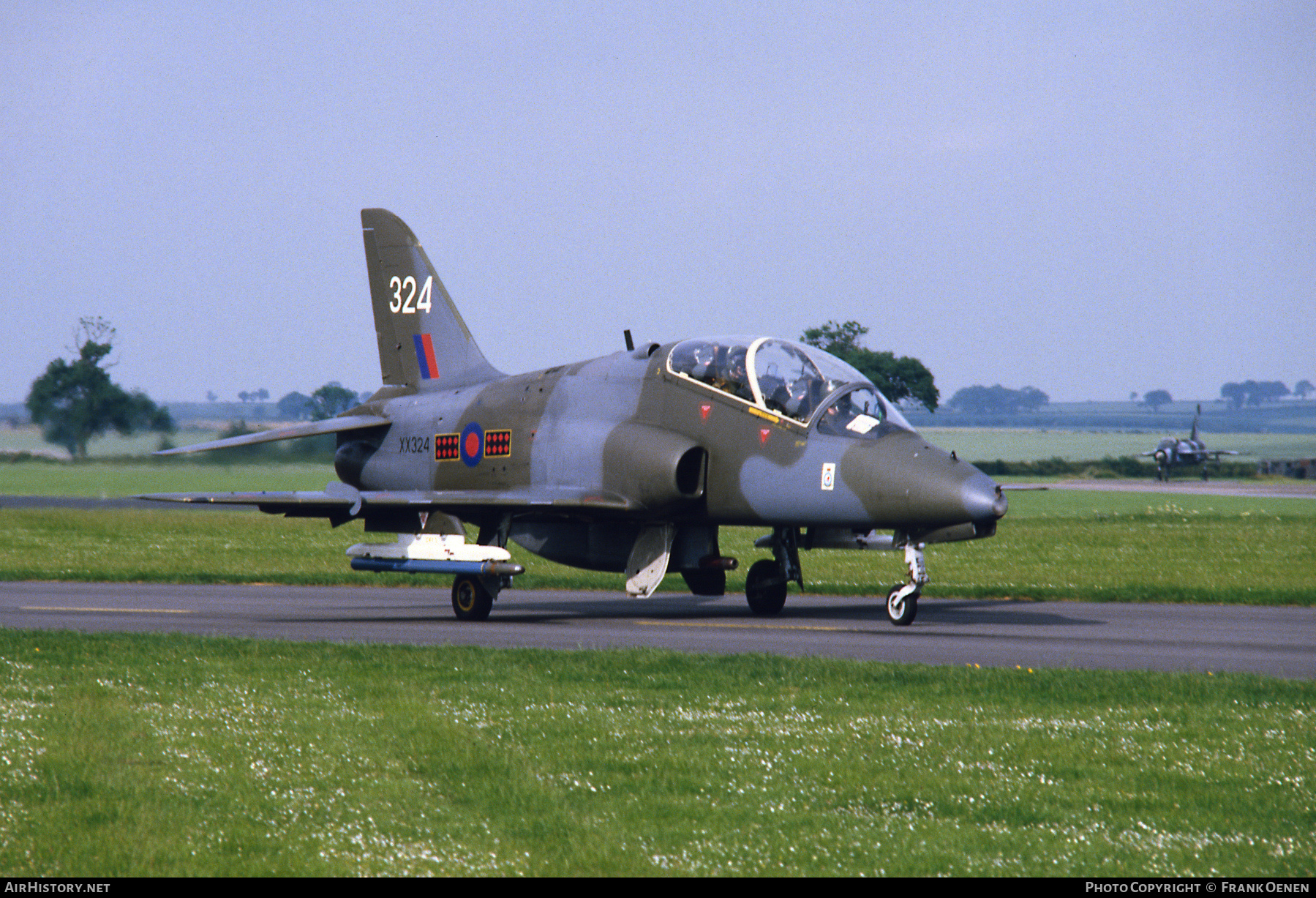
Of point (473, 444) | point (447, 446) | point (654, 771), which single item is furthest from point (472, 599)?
point (654, 771)

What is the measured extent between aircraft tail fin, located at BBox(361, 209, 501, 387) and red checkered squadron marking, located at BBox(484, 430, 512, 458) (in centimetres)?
267

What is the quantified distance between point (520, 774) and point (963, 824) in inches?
97.4

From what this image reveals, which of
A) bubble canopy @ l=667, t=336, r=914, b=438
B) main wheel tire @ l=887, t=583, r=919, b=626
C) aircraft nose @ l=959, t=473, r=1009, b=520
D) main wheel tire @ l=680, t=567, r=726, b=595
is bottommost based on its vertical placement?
main wheel tire @ l=680, t=567, r=726, b=595

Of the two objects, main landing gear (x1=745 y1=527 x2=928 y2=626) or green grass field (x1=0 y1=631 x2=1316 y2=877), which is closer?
green grass field (x1=0 y1=631 x2=1316 y2=877)

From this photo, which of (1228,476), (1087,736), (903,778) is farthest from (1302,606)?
(1228,476)

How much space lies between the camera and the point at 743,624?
16969mm

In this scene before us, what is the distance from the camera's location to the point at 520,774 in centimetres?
757

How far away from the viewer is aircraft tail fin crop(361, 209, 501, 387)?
22.8 meters

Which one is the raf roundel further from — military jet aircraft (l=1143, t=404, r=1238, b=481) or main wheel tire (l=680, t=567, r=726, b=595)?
military jet aircraft (l=1143, t=404, r=1238, b=481)

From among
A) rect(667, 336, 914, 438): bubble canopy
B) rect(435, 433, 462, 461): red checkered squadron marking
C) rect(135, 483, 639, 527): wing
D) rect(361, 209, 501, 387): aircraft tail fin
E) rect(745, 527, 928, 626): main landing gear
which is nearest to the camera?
rect(667, 336, 914, 438): bubble canopy

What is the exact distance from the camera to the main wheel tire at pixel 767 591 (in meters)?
18.5

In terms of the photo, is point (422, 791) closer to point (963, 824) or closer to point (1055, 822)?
point (963, 824)

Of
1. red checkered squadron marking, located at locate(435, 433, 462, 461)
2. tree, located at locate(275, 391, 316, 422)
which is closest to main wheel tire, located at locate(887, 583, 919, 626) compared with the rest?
red checkered squadron marking, located at locate(435, 433, 462, 461)

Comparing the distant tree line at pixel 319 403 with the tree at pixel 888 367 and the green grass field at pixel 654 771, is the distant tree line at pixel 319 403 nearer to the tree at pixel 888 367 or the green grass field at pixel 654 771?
the tree at pixel 888 367
